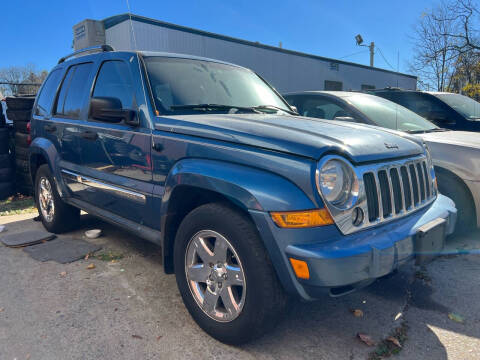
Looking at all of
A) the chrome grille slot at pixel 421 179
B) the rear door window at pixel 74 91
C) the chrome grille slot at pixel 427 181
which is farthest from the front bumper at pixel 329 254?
the rear door window at pixel 74 91

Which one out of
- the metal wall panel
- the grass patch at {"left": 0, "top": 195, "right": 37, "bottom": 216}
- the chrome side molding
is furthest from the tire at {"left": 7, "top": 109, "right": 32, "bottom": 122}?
the metal wall panel

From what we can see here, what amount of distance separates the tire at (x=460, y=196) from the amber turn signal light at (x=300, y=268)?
8.66ft

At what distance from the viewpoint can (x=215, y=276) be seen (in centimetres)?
241

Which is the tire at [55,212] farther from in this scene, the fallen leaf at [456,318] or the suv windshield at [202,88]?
the fallen leaf at [456,318]

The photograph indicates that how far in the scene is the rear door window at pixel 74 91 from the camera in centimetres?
377

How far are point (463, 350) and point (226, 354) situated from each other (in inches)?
55.8

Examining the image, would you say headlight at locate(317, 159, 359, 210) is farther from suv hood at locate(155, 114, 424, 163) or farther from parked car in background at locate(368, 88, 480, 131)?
parked car in background at locate(368, 88, 480, 131)

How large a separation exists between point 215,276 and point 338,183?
37.6 inches

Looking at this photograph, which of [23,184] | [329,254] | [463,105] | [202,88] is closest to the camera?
[329,254]

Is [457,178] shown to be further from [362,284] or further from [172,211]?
[172,211]

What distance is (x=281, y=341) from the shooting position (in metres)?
2.41

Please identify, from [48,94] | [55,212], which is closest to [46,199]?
[55,212]

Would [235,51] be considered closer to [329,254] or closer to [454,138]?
[454,138]

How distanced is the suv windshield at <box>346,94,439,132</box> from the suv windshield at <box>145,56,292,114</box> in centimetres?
140
